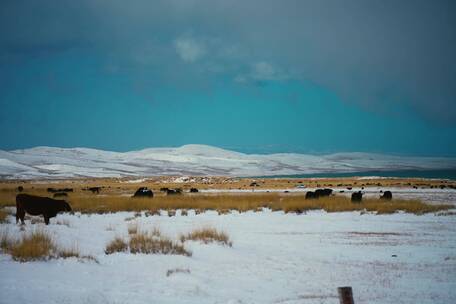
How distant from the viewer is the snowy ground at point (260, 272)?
6316 mm

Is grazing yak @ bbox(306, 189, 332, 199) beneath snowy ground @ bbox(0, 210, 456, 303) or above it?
above

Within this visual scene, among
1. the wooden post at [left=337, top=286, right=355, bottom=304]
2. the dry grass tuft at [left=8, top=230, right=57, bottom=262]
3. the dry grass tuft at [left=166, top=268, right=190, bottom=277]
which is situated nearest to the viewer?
the wooden post at [left=337, top=286, right=355, bottom=304]

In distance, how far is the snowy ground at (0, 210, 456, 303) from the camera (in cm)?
632

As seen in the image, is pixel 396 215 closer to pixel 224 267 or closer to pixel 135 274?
pixel 224 267

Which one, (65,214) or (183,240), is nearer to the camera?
(183,240)

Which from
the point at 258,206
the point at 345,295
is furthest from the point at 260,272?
the point at 258,206

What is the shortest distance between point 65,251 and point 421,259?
7.51 m

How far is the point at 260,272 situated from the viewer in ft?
26.4

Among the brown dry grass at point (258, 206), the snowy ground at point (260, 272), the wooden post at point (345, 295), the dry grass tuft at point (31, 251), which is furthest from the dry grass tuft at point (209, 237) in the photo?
the brown dry grass at point (258, 206)

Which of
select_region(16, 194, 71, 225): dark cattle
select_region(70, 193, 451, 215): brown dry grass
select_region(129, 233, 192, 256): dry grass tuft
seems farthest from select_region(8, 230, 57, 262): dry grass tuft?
select_region(70, 193, 451, 215): brown dry grass

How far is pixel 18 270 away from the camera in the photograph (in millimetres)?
7234

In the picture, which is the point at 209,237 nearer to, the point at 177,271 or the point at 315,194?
the point at 177,271

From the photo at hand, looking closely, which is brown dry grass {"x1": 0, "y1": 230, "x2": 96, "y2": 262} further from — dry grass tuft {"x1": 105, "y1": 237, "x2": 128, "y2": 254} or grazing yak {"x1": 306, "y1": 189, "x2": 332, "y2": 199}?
grazing yak {"x1": 306, "y1": 189, "x2": 332, "y2": 199}

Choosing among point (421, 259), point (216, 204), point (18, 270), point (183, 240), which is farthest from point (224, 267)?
point (216, 204)
